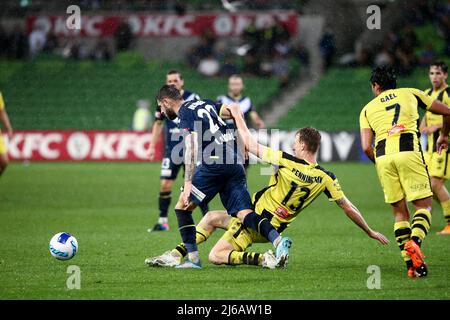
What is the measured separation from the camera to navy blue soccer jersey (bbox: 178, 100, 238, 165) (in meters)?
8.70

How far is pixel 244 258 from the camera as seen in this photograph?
8.84 meters

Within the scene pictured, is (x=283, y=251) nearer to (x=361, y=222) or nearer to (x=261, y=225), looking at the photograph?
(x=261, y=225)

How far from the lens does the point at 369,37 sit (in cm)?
3212

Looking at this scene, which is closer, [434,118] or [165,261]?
[165,261]

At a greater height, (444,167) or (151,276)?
(444,167)

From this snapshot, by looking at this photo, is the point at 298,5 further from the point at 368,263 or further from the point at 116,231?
the point at 368,263

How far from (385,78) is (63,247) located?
3774 mm

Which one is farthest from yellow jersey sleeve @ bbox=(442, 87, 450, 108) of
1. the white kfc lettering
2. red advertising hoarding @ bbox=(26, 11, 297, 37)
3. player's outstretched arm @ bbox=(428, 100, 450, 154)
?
red advertising hoarding @ bbox=(26, 11, 297, 37)

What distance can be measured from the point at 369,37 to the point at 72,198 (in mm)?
18190

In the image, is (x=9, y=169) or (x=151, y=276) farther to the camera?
(x=9, y=169)

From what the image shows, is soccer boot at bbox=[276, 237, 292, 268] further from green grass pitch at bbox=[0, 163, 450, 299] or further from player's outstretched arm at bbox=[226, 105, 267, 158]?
player's outstretched arm at bbox=[226, 105, 267, 158]

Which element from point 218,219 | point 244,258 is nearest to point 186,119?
point 218,219
